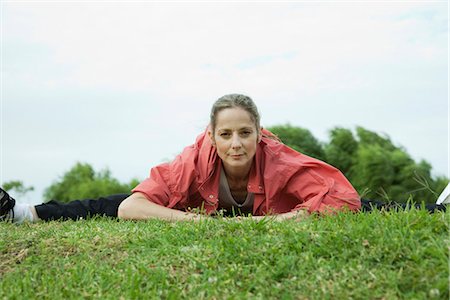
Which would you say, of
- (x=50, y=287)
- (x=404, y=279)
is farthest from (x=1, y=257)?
(x=404, y=279)

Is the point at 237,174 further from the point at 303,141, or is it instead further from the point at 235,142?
the point at 303,141

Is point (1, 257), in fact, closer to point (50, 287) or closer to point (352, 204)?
point (50, 287)

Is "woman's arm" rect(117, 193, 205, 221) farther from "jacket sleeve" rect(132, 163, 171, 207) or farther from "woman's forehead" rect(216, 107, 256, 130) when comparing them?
"woman's forehead" rect(216, 107, 256, 130)

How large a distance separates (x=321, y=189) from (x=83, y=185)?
10987 mm

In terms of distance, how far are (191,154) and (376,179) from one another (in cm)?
788

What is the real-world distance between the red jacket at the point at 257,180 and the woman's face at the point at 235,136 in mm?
332

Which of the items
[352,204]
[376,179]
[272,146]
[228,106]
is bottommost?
[376,179]

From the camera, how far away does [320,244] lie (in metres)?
4.23

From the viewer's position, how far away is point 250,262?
4156mm

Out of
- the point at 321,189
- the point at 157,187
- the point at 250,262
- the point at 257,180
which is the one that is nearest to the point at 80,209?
the point at 157,187

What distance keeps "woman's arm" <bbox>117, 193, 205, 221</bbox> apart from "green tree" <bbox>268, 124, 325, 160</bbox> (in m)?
8.45

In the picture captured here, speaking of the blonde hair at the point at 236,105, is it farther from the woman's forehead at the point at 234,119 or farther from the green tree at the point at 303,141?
the green tree at the point at 303,141

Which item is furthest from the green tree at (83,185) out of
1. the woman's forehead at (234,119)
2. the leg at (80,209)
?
Answer: the woman's forehead at (234,119)

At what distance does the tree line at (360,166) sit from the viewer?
1349 cm
